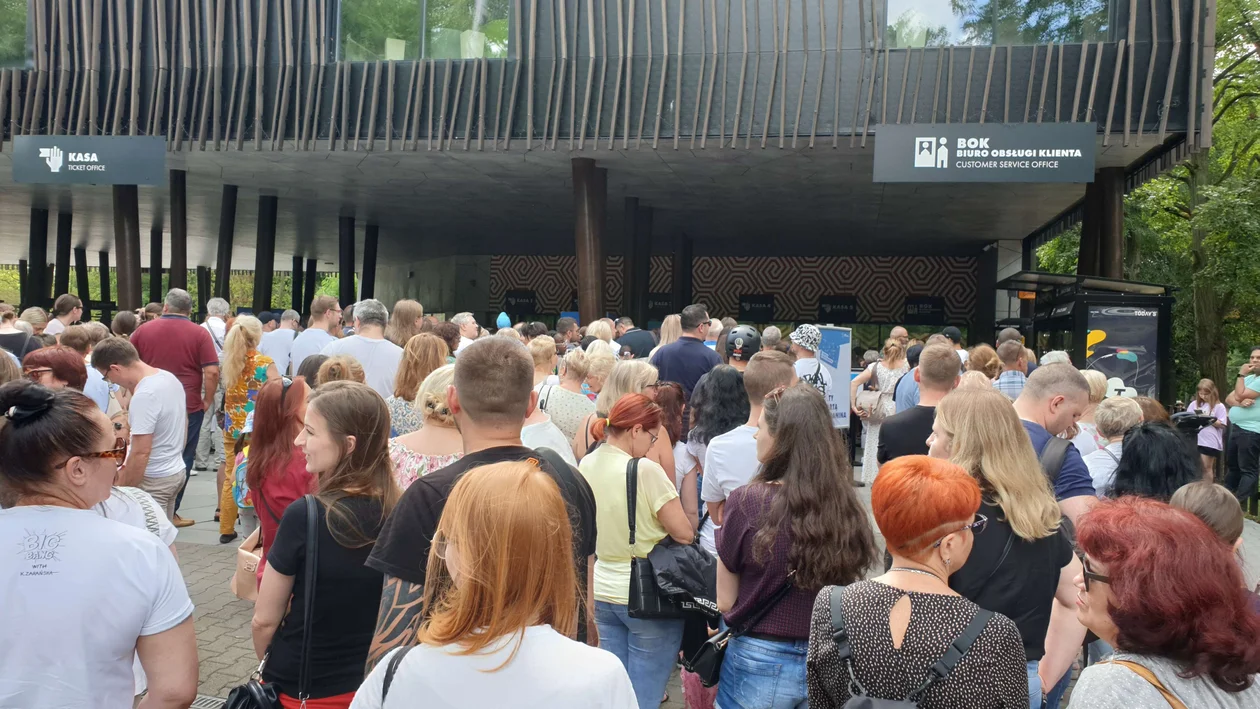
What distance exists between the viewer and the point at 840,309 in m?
31.0

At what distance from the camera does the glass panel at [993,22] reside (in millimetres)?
13570

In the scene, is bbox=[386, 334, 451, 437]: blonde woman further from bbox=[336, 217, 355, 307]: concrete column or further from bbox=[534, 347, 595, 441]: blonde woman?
bbox=[336, 217, 355, 307]: concrete column

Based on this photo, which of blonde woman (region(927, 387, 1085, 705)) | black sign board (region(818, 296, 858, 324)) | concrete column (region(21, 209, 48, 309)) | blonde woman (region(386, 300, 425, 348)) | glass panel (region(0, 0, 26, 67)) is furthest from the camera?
black sign board (region(818, 296, 858, 324))

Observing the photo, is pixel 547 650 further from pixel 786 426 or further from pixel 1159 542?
pixel 786 426

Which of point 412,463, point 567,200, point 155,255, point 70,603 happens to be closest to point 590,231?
point 567,200

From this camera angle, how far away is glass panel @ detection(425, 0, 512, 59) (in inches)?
609

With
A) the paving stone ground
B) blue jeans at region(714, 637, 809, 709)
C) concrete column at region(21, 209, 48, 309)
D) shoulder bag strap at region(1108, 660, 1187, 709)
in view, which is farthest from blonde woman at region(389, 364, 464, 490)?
Result: concrete column at region(21, 209, 48, 309)

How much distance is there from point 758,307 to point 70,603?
29.8 metres

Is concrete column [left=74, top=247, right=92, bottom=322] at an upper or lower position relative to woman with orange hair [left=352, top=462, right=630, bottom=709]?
upper

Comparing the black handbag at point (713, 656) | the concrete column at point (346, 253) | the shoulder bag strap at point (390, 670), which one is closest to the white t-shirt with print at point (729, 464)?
the black handbag at point (713, 656)

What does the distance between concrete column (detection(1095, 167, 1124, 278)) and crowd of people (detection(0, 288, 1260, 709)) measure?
11764mm

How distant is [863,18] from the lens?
14.1m

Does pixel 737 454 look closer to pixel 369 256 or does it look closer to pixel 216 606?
pixel 216 606

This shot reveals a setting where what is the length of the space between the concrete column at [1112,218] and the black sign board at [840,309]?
49.6ft
